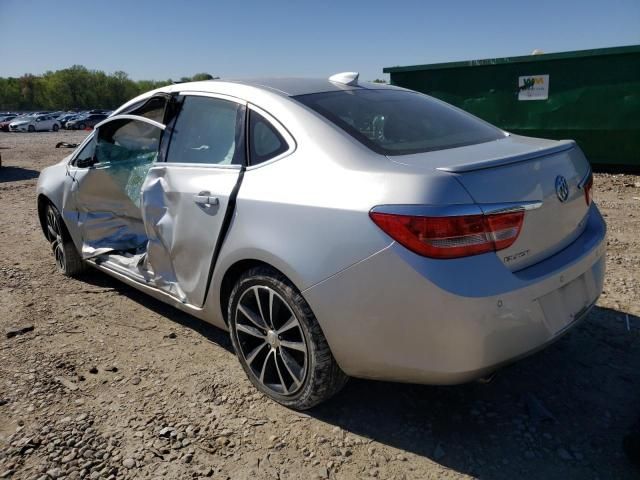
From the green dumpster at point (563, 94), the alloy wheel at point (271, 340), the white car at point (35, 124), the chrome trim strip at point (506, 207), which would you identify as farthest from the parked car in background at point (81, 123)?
the chrome trim strip at point (506, 207)

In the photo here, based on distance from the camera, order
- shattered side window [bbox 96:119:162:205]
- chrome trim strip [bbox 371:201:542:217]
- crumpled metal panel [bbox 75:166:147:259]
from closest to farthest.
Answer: chrome trim strip [bbox 371:201:542:217]
shattered side window [bbox 96:119:162:205]
crumpled metal panel [bbox 75:166:147:259]

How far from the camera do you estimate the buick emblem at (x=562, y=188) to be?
2260mm

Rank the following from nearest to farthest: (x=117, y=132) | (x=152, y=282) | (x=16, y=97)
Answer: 1. (x=152, y=282)
2. (x=117, y=132)
3. (x=16, y=97)

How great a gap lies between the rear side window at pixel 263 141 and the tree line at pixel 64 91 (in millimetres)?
97749

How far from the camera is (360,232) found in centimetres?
207

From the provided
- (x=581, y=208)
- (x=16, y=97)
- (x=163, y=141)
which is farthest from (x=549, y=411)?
(x=16, y=97)

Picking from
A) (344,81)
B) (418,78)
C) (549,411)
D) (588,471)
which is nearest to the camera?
(588,471)

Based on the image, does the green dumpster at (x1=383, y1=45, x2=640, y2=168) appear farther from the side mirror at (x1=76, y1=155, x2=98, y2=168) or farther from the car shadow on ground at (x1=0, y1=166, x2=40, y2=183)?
the car shadow on ground at (x1=0, y1=166, x2=40, y2=183)

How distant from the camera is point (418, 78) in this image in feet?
35.8

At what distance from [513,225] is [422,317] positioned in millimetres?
515

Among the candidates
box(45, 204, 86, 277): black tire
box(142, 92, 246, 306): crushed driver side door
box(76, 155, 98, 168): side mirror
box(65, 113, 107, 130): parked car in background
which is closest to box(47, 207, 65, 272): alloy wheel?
box(45, 204, 86, 277): black tire

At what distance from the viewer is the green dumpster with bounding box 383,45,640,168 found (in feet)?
28.5

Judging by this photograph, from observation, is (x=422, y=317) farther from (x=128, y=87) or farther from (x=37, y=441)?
(x=128, y=87)

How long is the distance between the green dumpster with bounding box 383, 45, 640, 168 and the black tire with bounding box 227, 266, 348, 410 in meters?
8.45
